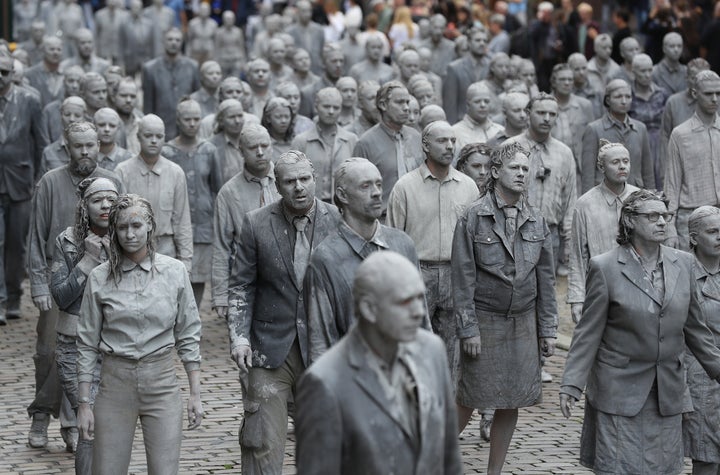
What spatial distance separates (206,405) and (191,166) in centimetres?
320

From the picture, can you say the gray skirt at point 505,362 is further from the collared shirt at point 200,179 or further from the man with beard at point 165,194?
the collared shirt at point 200,179

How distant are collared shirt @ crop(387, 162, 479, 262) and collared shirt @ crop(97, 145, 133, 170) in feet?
12.6

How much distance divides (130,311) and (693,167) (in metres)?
7.43

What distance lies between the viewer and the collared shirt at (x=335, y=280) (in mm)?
8898

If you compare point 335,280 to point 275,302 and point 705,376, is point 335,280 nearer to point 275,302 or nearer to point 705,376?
point 275,302

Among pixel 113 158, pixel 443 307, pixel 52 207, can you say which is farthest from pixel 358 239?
pixel 113 158

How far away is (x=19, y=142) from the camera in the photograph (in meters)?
17.3

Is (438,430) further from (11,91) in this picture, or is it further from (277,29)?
(277,29)

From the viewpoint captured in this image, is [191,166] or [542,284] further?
[191,166]

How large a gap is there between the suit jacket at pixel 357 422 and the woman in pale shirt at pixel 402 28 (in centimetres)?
2304

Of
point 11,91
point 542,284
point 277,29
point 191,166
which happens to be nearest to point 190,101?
point 191,166

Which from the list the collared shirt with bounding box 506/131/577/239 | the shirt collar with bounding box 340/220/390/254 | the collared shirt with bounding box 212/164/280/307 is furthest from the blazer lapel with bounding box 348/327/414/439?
the collared shirt with bounding box 506/131/577/239

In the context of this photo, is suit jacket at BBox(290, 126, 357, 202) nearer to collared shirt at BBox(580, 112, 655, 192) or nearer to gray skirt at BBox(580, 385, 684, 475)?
collared shirt at BBox(580, 112, 655, 192)

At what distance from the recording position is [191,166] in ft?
52.2
